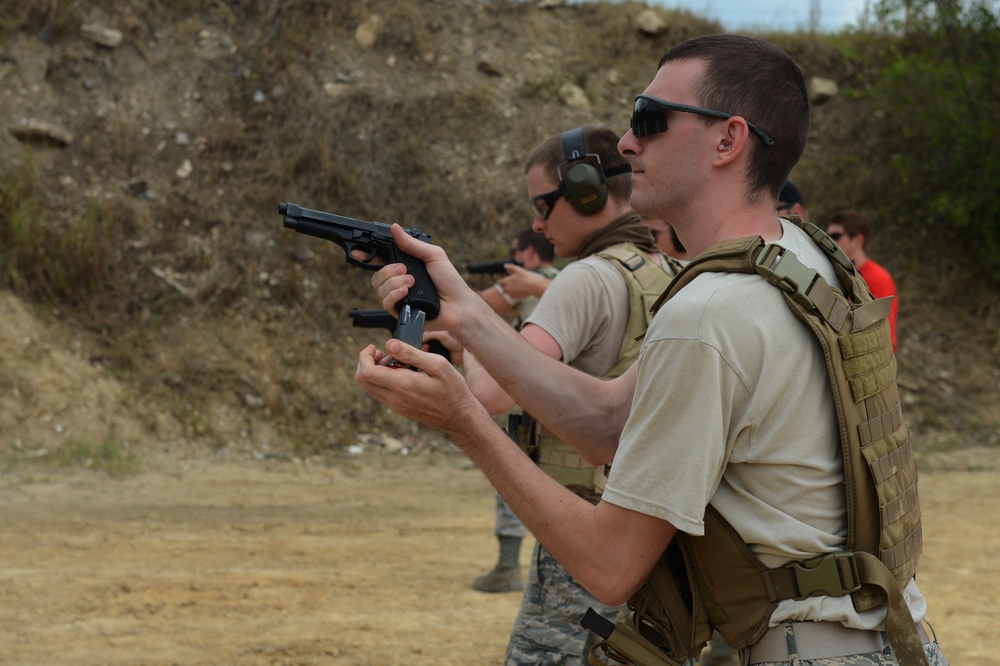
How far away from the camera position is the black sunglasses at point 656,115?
197cm

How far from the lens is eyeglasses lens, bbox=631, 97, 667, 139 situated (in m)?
2.02

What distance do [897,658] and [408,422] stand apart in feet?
32.9

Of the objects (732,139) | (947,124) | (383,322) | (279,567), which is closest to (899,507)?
(732,139)

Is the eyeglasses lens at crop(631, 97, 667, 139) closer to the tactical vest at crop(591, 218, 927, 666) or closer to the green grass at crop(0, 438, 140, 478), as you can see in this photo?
the tactical vest at crop(591, 218, 927, 666)

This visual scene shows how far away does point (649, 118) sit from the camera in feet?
6.66

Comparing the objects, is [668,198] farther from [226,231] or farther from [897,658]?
[226,231]

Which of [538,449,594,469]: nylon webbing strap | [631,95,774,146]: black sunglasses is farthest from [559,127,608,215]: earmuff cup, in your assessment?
[631,95,774,146]: black sunglasses

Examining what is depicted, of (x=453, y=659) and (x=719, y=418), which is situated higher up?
(x=719, y=418)

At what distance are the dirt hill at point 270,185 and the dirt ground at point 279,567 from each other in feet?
4.37

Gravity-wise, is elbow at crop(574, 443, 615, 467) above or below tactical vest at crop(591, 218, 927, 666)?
below

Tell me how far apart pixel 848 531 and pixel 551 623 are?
159 centimetres

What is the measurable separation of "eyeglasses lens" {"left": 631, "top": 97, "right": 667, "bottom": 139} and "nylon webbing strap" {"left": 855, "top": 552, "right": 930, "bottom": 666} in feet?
2.94

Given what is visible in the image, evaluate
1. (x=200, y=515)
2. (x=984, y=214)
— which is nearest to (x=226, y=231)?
(x=200, y=515)

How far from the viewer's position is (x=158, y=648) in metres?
4.98
